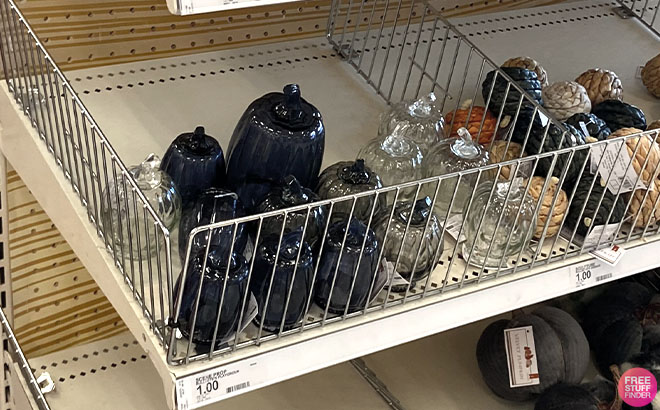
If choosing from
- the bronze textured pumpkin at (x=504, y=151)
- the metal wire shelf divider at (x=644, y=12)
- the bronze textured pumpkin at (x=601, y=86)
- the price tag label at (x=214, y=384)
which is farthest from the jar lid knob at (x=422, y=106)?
the metal wire shelf divider at (x=644, y=12)

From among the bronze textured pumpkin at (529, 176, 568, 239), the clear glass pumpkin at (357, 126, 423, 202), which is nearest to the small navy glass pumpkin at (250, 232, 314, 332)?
the clear glass pumpkin at (357, 126, 423, 202)

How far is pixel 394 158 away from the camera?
3.58 ft

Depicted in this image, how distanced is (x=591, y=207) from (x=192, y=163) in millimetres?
496

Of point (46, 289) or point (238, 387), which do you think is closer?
point (238, 387)

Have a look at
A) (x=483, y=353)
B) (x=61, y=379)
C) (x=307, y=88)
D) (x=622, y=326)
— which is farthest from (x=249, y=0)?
(x=622, y=326)

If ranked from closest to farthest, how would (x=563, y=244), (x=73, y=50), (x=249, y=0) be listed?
(x=249, y=0), (x=563, y=244), (x=73, y=50)

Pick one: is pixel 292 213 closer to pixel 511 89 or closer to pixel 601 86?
pixel 511 89

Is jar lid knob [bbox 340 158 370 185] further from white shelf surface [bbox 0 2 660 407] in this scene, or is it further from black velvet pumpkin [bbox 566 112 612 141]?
black velvet pumpkin [bbox 566 112 612 141]

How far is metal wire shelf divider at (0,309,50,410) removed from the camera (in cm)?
125

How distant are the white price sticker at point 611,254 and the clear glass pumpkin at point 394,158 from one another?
0.25 meters

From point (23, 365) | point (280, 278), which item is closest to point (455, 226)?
point (280, 278)

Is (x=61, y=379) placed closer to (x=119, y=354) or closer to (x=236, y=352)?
(x=119, y=354)

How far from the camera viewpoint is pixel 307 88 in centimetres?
133

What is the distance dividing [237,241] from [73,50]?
513 millimetres
